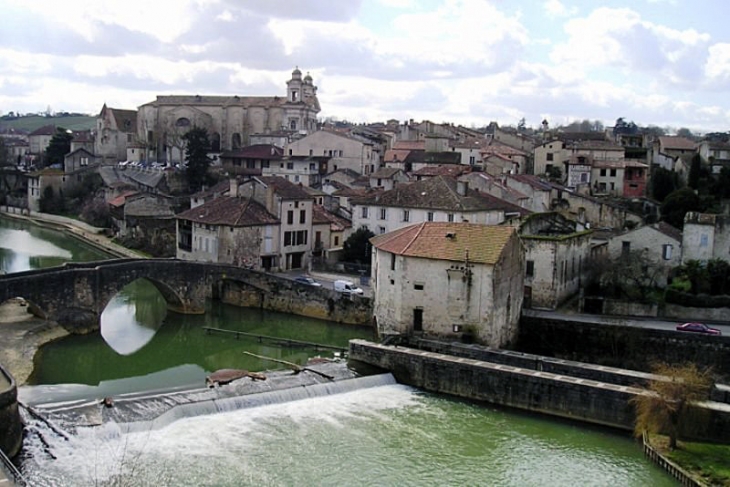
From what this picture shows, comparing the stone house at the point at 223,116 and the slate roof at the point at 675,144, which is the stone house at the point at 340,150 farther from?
the slate roof at the point at 675,144

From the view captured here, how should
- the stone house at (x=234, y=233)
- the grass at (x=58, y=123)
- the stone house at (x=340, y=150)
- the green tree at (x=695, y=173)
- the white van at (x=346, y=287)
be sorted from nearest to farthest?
1. the white van at (x=346, y=287)
2. the stone house at (x=234, y=233)
3. the green tree at (x=695, y=173)
4. the stone house at (x=340, y=150)
5. the grass at (x=58, y=123)

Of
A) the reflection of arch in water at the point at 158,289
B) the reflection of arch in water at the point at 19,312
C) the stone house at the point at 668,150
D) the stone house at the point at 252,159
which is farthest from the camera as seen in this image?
the stone house at the point at 252,159

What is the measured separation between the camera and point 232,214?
41.5 metres

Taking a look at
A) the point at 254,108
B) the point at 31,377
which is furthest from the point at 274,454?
the point at 254,108

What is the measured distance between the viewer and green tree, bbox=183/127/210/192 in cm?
6694

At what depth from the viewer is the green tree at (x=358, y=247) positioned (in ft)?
143

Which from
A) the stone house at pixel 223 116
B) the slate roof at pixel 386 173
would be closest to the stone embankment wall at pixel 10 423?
the slate roof at pixel 386 173

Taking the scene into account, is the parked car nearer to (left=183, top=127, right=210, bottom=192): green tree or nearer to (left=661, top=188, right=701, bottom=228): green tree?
(left=661, top=188, right=701, bottom=228): green tree

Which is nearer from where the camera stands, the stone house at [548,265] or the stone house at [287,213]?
the stone house at [548,265]

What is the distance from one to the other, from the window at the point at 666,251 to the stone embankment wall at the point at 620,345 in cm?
783

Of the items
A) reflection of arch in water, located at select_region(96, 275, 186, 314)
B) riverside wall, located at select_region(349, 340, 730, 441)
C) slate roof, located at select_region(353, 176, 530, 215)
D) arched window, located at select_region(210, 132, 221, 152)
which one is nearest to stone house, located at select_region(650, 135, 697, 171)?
slate roof, located at select_region(353, 176, 530, 215)

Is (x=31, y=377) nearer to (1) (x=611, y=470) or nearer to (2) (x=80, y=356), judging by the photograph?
(2) (x=80, y=356)

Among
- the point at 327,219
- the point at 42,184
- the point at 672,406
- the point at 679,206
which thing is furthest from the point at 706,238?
the point at 42,184

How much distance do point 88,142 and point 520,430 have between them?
7854 centimetres
